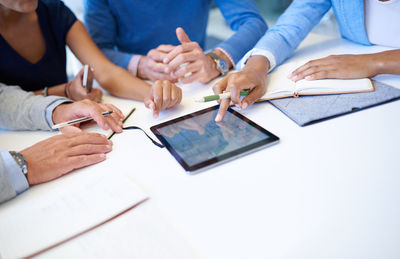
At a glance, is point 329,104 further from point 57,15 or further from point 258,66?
point 57,15

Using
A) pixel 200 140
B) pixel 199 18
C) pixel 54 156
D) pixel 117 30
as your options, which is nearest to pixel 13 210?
pixel 54 156

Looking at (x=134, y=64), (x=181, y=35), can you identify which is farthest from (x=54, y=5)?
(x=181, y=35)

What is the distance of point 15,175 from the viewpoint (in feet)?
1.82

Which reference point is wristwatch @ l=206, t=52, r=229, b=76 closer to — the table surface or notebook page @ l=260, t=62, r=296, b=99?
notebook page @ l=260, t=62, r=296, b=99

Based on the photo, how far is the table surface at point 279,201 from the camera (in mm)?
414

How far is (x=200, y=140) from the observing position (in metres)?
0.65

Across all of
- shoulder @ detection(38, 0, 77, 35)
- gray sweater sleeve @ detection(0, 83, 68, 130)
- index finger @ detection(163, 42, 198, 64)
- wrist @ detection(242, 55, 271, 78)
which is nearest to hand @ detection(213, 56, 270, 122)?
wrist @ detection(242, 55, 271, 78)

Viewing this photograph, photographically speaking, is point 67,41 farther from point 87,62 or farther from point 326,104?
point 326,104

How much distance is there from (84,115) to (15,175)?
0.25 meters

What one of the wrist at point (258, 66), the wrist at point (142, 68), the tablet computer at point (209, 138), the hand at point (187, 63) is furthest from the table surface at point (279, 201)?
the wrist at point (142, 68)

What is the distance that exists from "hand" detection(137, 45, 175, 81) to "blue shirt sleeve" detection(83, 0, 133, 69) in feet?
0.39

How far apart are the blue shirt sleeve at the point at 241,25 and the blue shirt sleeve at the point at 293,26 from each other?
0.34 ft

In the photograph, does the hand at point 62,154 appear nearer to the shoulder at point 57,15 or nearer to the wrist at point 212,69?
the wrist at point 212,69

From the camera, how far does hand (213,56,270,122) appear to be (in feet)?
2.50
